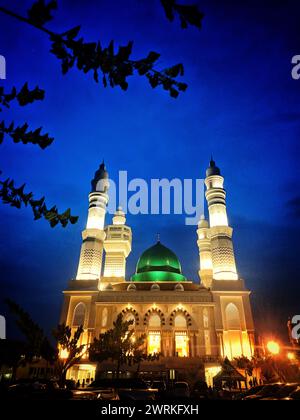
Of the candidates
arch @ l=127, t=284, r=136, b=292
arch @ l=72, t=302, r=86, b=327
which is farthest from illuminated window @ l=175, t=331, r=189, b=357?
arch @ l=72, t=302, r=86, b=327

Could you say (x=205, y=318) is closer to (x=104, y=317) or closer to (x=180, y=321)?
(x=180, y=321)

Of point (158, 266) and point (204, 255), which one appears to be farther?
point (204, 255)

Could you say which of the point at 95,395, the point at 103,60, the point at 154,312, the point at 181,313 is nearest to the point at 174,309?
the point at 181,313

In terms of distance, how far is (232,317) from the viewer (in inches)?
1314

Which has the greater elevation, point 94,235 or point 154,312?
point 94,235

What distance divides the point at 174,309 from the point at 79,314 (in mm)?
11424

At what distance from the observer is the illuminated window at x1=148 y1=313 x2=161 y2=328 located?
3359cm

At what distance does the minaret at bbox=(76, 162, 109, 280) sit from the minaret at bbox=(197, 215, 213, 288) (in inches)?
672

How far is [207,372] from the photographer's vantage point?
29.6 meters

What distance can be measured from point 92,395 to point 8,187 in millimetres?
11109

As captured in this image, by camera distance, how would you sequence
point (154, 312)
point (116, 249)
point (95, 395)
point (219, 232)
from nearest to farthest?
point (95, 395) < point (154, 312) < point (219, 232) < point (116, 249)

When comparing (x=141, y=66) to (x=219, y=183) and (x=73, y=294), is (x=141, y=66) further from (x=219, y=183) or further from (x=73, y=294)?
(x=219, y=183)

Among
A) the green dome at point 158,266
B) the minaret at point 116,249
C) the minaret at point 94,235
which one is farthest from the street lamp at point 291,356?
the minaret at point 94,235
